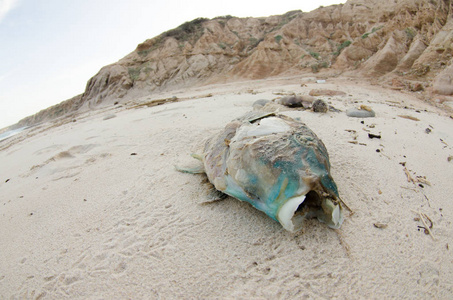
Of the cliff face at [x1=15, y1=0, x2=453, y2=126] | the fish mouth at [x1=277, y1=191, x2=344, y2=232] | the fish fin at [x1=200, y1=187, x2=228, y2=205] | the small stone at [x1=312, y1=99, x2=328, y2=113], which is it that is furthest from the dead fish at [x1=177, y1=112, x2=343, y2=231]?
the cliff face at [x1=15, y1=0, x2=453, y2=126]

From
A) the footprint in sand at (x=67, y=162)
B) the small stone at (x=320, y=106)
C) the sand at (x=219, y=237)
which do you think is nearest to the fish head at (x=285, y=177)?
the sand at (x=219, y=237)

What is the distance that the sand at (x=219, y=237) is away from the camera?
1.29 metres

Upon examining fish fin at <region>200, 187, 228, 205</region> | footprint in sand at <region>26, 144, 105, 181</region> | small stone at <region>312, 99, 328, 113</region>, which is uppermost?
footprint in sand at <region>26, 144, 105, 181</region>

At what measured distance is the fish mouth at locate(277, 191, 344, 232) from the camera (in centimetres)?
129

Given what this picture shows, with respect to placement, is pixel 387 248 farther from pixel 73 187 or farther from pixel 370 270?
pixel 73 187

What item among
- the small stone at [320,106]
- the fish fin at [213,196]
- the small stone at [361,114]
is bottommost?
the small stone at [361,114]

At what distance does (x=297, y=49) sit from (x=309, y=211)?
49.2 feet

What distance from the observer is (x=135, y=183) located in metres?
2.34

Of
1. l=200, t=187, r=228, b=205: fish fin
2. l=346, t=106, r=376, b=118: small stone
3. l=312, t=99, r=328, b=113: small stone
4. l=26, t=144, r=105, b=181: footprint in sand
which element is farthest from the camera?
l=312, t=99, r=328, b=113: small stone

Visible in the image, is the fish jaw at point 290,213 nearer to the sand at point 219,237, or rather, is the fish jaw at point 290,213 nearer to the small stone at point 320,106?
the sand at point 219,237

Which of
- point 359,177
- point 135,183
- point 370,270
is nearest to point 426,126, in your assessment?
point 359,177

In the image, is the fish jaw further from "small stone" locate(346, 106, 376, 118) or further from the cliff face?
the cliff face

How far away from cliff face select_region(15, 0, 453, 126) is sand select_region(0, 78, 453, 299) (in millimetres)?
6678

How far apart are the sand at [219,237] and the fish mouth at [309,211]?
101 mm
